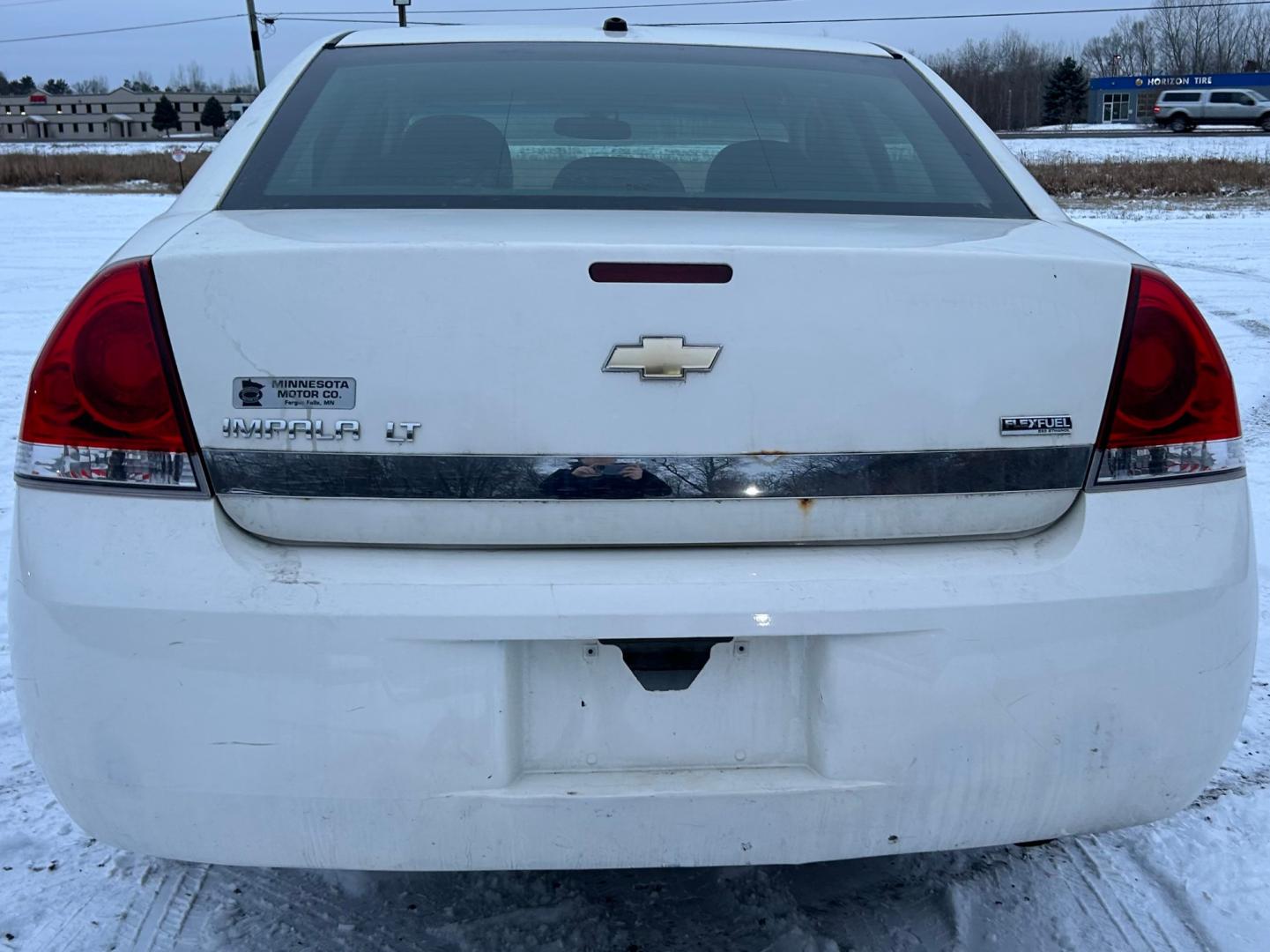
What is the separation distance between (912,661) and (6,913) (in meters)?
1.63

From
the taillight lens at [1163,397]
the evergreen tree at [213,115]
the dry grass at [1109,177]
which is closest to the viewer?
the taillight lens at [1163,397]

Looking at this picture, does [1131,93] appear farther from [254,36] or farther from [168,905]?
[168,905]

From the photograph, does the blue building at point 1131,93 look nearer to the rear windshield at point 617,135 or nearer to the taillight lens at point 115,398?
the rear windshield at point 617,135

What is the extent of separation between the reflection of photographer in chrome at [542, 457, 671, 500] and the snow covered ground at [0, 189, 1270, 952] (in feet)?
2.85

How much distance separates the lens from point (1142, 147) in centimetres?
3512

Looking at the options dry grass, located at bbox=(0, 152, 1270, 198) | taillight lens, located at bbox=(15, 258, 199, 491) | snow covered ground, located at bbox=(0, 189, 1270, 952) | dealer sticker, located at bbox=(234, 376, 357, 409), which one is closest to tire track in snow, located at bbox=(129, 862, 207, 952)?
snow covered ground, located at bbox=(0, 189, 1270, 952)

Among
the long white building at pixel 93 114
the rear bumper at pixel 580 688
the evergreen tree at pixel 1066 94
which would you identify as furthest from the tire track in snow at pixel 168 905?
the long white building at pixel 93 114

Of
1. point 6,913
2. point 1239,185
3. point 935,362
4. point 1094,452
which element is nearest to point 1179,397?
point 1094,452

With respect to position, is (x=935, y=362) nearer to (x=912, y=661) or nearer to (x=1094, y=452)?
(x=1094, y=452)

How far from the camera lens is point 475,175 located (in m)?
1.97

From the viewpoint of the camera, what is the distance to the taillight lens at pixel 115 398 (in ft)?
4.95

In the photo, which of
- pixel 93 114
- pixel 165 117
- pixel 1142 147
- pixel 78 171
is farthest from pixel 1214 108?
pixel 93 114

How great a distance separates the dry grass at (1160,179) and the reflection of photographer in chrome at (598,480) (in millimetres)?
22188

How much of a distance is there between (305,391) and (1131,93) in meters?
84.1
